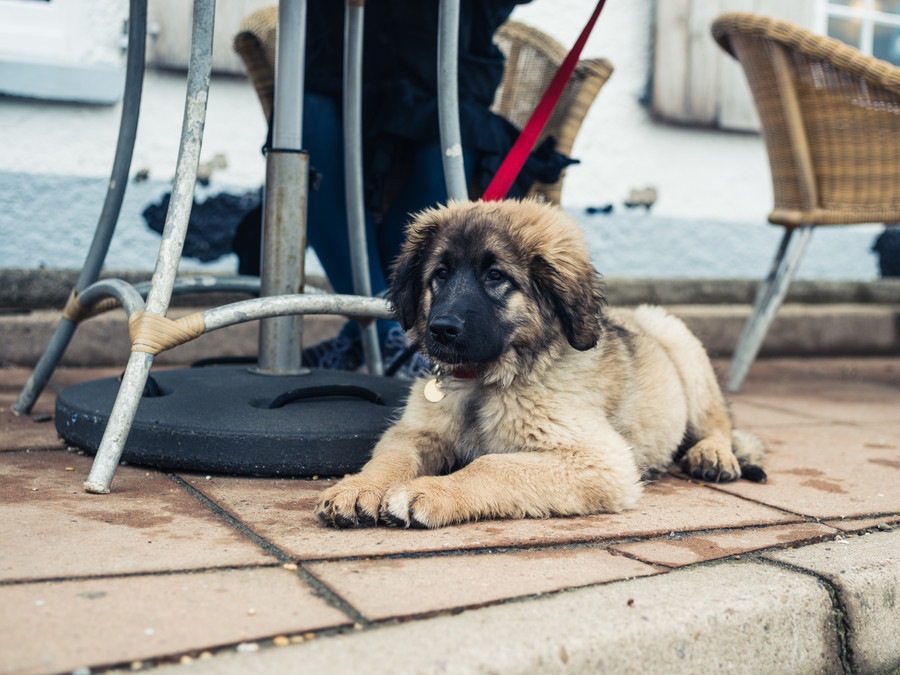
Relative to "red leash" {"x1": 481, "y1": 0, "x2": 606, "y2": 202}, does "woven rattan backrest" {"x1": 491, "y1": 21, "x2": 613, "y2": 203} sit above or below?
above

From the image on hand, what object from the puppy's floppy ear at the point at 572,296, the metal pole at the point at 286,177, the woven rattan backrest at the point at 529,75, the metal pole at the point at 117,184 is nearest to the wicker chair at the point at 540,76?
the woven rattan backrest at the point at 529,75

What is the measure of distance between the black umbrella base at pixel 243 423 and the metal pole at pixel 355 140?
639mm

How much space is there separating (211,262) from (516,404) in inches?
108

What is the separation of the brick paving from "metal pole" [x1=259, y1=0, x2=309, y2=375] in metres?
0.65

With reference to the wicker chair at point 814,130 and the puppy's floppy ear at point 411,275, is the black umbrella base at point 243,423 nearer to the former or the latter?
the puppy's floppy ear at point 411,275

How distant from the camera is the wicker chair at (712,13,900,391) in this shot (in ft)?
13.5

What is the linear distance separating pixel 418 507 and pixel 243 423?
65 cm

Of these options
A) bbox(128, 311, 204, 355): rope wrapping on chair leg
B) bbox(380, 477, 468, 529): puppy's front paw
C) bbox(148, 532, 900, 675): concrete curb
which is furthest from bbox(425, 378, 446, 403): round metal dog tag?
bbox(148, 532, 900, 675): concrete curb

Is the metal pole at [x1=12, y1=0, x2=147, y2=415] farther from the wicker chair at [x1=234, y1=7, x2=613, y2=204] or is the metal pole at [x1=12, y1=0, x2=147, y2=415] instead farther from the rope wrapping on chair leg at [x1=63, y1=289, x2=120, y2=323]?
the wicker chair at [x1=234, y1=7, x2=613, y2=204]

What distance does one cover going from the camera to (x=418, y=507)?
2023 millimetres

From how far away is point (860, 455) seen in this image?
10.1ft

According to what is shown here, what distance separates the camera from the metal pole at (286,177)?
269 centimetres

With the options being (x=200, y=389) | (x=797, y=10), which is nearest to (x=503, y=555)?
(x=200, y=389)

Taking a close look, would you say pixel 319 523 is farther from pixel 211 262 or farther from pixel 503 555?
pixel 211 262
